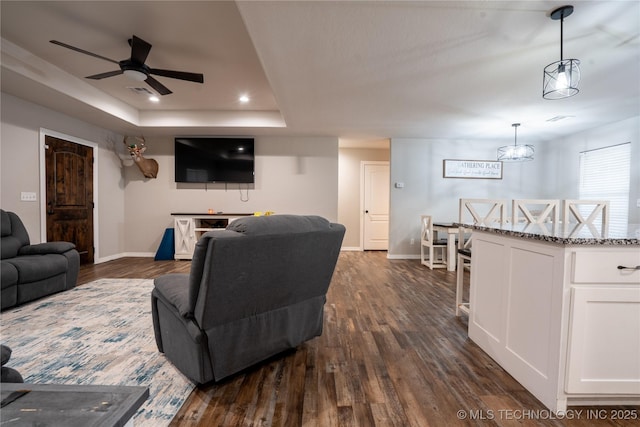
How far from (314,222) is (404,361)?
1127 millimetres

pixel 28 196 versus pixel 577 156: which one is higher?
pixel 577 156

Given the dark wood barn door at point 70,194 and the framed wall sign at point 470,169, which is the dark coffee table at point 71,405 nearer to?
the dark wood barn door at point 70,194

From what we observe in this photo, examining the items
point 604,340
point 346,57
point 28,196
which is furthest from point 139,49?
point 604,340

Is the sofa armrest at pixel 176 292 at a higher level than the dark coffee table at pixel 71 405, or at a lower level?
lower

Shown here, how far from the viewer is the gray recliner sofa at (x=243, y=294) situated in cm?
137

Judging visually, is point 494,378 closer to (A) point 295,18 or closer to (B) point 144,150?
(A) point 295,18

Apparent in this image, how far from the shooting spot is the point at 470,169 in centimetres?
551

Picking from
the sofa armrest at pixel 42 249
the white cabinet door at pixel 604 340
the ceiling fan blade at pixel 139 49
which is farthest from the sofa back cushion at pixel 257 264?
the sofa armrest at pixel 42 249

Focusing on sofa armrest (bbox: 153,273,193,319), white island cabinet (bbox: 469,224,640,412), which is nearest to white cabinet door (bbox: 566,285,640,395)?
white island cabinet (bbox: 469,224,640,412)

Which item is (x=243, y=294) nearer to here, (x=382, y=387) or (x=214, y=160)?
(x=382, y=387)

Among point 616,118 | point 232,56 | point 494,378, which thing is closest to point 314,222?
point 494,378

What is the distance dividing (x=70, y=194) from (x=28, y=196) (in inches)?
23.5

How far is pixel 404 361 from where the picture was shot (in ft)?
6.05

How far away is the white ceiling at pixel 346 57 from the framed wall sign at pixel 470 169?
3.43 feet
